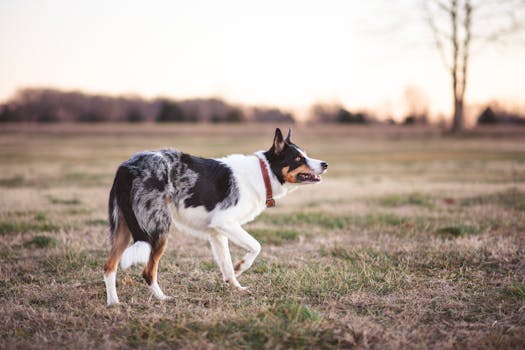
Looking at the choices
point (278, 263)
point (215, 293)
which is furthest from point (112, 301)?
point (278, 263)

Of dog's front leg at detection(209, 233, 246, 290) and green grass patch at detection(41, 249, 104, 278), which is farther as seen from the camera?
green grass patch at detection(41, 249, 104, 278)

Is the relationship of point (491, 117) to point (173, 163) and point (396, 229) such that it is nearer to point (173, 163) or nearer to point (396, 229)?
point (396, 229)

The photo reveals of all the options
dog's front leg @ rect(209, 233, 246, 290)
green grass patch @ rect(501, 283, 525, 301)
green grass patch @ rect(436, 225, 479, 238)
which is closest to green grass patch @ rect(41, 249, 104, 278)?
dog's front leg @ rect(209, 233, 246, 290)

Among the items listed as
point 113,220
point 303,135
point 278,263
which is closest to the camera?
point 113,220

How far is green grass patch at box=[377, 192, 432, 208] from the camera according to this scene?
38.4 feet

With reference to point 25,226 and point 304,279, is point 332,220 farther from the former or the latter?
point 25,226

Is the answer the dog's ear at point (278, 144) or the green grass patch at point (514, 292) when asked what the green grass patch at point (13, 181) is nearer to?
the dog's ear at point (278, 144)

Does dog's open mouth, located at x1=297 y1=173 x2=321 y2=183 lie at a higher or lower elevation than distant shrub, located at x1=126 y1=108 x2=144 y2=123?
lower

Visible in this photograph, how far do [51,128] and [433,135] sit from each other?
3954 cm

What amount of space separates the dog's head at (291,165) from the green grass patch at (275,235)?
2255mm

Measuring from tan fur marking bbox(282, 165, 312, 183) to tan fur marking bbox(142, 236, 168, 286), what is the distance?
70.9 inches

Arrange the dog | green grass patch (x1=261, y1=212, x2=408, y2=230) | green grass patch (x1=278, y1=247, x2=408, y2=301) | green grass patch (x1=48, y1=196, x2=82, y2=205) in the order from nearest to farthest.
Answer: the dog, green grass patch (x1=278, y1=247, x2=408, y2=301), green grass patch (x1=261, y1=212, x2=408, y2=230), green grass patch (x1=48, y1=196, x2=82, y2=205)

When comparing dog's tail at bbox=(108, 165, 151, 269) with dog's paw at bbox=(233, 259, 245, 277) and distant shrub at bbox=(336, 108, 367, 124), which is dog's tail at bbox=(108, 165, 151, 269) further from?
distant shrub at bbox=(336, 108, 367, 124)

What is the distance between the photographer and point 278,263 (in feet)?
22.3
